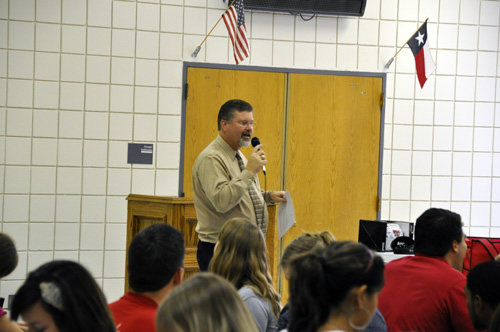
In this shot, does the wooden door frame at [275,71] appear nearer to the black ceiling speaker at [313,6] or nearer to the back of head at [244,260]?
the black ceiling speaker at [313,6]

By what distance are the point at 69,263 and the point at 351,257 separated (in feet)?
2.36

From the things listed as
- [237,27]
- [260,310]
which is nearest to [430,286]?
[260,310]

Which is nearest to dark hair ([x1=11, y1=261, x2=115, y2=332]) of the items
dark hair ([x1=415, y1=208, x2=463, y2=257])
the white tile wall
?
dark hair ([x1=415, y1=208, x2=463, y2=257])

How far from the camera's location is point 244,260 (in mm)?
2439

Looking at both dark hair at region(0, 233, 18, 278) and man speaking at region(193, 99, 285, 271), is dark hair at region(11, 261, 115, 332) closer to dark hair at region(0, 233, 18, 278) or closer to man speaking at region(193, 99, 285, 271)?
dark hair at region(0, 233, 18, 278)

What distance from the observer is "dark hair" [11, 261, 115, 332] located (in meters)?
1.51

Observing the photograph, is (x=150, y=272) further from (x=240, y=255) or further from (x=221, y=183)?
(x=221, y=183)

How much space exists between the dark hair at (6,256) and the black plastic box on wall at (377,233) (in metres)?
2.28

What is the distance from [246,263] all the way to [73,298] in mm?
1005

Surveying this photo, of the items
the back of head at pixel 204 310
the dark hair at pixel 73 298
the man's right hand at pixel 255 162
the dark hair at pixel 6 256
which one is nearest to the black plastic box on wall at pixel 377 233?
the man's right hand at pixel 255 162

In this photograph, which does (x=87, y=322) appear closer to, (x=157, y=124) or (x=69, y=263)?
(x=69, y=263)

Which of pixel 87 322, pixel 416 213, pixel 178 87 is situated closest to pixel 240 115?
pixel 178 87

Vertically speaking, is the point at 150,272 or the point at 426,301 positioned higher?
the point at 150,272

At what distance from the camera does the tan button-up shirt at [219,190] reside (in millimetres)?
3395
